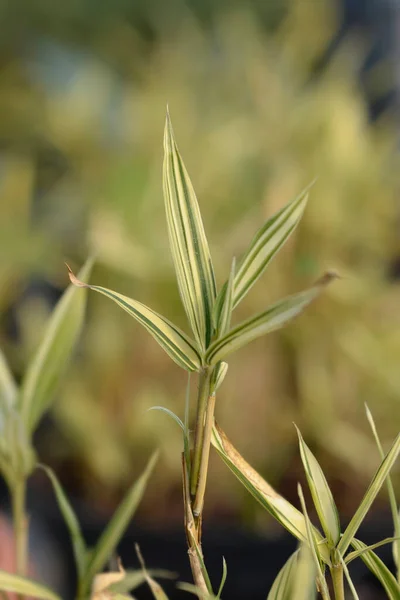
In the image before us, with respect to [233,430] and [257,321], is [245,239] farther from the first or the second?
[257,321]

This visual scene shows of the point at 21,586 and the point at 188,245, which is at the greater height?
the point at 188,245

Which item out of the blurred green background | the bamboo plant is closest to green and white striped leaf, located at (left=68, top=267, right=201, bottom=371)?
the bamboo plant

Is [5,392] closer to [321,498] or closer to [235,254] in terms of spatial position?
[321,498]

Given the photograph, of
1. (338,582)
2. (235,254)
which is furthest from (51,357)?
(235,254)

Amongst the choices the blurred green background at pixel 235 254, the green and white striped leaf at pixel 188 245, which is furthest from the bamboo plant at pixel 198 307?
the blurred green background at pixel 235 254

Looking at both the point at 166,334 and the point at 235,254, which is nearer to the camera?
the point at 166,334

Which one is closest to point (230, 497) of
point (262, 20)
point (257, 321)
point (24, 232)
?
point (24, 232)
